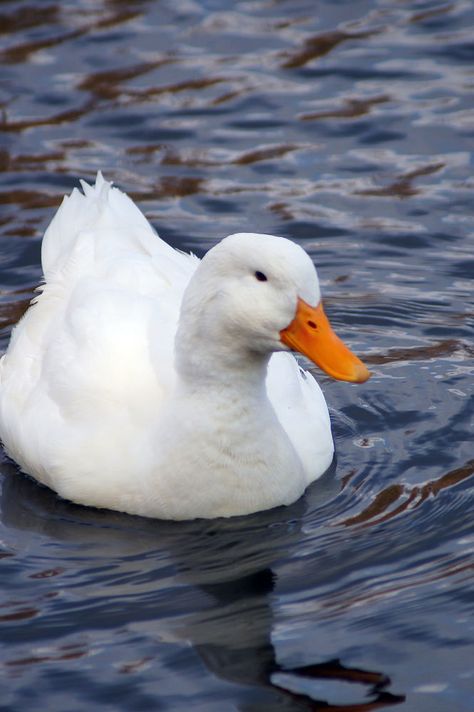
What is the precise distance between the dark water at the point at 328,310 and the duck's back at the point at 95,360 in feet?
0.97

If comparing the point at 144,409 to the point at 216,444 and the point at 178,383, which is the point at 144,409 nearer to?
the point at 178,383

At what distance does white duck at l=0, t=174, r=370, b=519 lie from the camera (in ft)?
18.9

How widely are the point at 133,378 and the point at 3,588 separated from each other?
1.13 m

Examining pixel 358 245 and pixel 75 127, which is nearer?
pixel 358 245

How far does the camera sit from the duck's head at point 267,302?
562cm

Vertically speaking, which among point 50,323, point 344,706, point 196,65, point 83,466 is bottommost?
point 344,706

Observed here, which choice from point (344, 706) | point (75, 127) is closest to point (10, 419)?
point (344, 706)

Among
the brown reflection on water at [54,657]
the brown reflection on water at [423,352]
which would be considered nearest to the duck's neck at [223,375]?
the brown reflection on water at [54,657]

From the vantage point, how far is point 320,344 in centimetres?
575

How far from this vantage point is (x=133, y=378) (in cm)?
653

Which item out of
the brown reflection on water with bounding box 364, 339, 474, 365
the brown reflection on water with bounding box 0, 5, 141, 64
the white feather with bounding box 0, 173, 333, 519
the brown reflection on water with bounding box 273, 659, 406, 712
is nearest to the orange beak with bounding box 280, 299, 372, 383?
the white feather with bounding box 0, 173, 333, 519

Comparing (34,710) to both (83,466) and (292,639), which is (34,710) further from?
(83,466)

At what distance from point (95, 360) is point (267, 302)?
1232mm

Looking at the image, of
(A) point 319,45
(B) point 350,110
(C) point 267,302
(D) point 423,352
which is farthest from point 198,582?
(A) point 319,45
